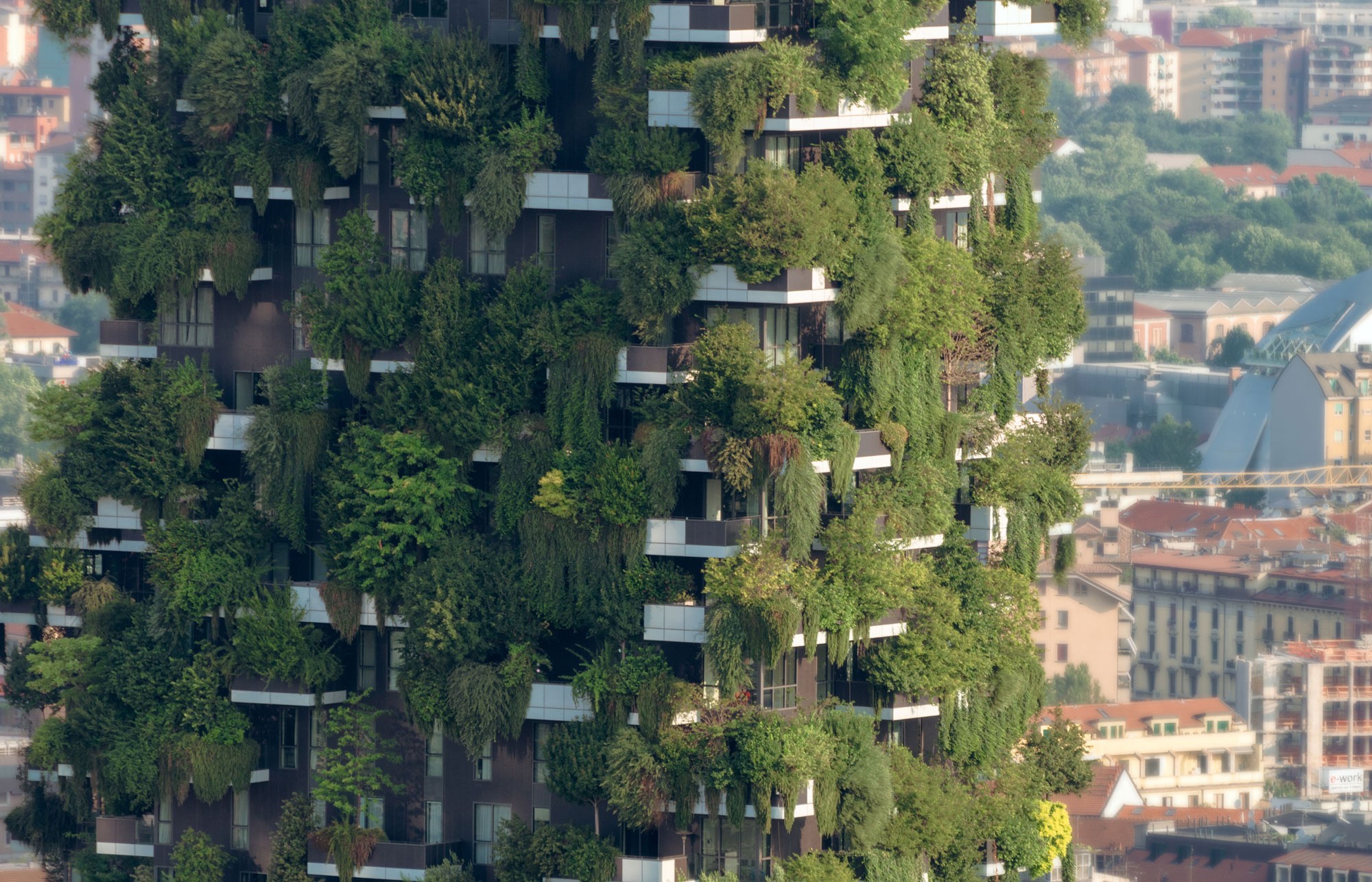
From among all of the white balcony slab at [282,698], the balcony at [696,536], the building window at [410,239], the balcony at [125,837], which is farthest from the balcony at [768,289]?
the balcony at [125,837]

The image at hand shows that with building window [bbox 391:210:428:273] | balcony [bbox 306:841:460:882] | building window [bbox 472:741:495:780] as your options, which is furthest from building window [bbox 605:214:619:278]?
balcony [bbox 306:841:460:882]

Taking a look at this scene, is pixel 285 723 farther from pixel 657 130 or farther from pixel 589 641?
pixel 657 130

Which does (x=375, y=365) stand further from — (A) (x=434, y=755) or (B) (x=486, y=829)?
(B) (x=486, y=829)

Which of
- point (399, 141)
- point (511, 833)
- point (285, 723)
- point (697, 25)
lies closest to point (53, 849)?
point (285, 723)

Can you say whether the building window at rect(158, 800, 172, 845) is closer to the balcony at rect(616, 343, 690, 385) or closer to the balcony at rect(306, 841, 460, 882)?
the balcony at rect(306, 841, 460, 882)

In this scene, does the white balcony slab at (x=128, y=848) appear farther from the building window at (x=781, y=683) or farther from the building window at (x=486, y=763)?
the building window at (x=781, y=683)

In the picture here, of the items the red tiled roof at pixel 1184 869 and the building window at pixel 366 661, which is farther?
the red tiled roof at pixel 1184 869

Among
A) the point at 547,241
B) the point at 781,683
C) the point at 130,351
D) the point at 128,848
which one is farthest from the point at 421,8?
the point at 128,848
